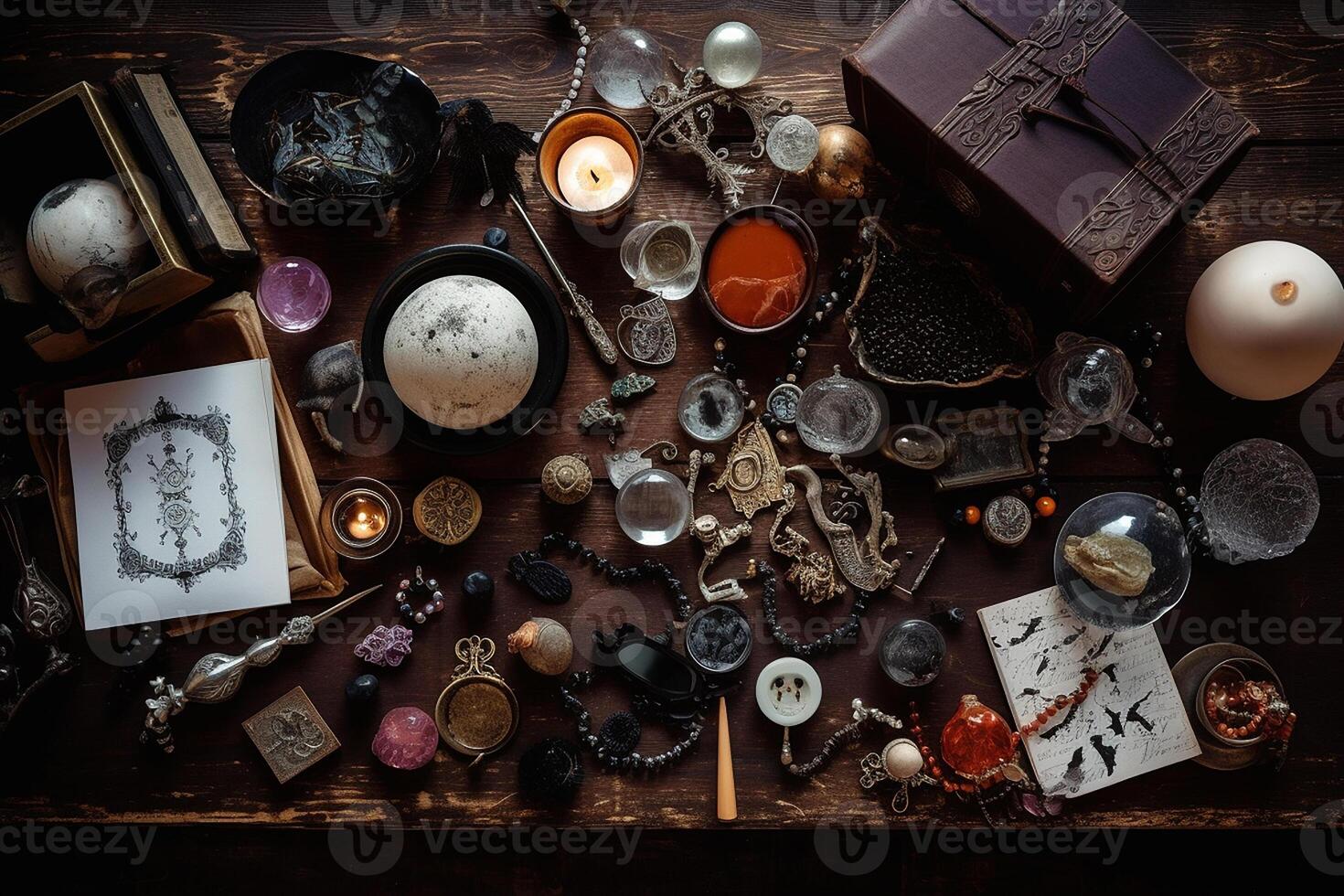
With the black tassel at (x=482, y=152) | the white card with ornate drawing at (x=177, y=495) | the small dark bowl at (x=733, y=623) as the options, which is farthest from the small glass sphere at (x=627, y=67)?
the small dark bowl at (x=733, y=623)

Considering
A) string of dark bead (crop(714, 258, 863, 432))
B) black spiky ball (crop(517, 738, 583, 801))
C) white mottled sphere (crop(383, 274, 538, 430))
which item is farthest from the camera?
string of dark bead (crop(714, 258, 863, 432))

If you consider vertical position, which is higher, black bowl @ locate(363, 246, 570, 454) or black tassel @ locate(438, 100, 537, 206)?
black tassel @ locate(438, 100, 537, 206)

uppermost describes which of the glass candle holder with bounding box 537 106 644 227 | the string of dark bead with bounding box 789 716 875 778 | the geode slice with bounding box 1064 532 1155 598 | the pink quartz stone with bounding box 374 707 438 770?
the glass candle holder with bounding box 537 106 644 227

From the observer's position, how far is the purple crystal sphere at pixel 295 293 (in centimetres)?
160

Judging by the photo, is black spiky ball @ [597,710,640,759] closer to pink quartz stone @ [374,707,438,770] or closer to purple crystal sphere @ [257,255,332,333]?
pink quartz stone @ [374,707,438,770]

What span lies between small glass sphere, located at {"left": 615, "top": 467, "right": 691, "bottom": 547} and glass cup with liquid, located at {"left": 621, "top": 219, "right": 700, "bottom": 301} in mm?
350

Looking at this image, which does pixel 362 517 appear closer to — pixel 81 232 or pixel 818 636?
pixel 81 232

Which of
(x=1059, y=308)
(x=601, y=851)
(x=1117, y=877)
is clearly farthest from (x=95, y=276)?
(x=1117, y=877)

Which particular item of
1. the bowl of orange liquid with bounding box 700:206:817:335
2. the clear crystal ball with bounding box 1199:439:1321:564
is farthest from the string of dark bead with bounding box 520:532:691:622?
the clear crystal ball with bounding box 1199:439:1321:564

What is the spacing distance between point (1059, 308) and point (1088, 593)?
519mm

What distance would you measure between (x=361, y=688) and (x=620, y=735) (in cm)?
47

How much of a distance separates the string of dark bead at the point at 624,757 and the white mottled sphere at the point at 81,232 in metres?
1.06

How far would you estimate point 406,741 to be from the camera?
4.91ft

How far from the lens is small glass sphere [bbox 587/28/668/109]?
1610 mm
